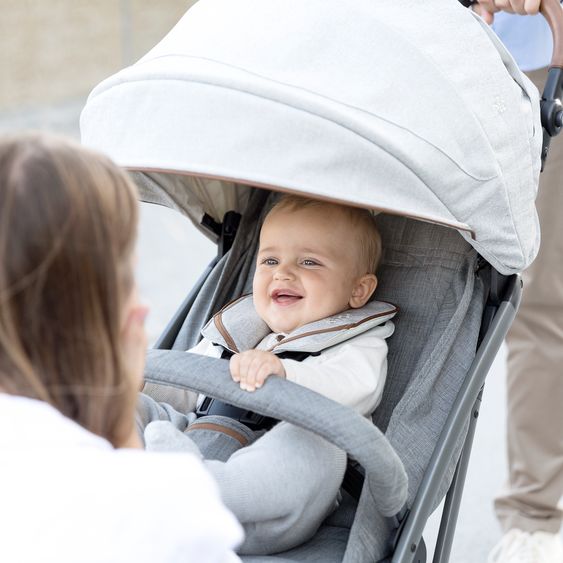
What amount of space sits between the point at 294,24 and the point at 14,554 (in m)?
0.98

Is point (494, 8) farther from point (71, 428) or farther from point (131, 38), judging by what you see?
point (131, 38)

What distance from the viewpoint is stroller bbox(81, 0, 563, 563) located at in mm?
1482

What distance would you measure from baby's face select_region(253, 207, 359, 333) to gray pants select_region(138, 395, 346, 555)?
1.25 feet

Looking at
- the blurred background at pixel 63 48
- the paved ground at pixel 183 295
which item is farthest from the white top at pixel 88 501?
the blurred background at pixel 63 48

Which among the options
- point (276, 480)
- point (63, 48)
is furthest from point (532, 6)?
point (63, 48)

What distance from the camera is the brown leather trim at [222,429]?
1700mm

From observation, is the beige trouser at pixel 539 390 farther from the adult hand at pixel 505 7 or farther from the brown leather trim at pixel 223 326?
the brown leather trim at pixel 223 326

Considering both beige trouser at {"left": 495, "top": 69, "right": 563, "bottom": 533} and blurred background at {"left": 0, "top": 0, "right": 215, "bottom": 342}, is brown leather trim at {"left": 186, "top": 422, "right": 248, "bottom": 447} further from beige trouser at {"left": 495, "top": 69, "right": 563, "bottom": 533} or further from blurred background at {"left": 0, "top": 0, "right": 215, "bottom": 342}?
blurred background at {"left": 0, "top": 0, "right": 215, "bottom": 342}

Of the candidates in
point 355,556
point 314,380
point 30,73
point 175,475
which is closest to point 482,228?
point 314,380

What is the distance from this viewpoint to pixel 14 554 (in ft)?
3.13

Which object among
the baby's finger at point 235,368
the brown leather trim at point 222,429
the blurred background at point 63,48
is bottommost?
the blurred background at point 63,48

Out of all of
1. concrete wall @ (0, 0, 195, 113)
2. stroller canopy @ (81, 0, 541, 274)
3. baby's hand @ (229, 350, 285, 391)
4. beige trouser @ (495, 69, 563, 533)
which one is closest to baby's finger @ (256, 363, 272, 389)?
baby's hand @ (229, 350, 285, 391)

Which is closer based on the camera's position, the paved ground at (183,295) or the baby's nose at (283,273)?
the baby's nose at (283,273)

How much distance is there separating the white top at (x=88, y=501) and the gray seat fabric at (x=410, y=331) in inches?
18.7
